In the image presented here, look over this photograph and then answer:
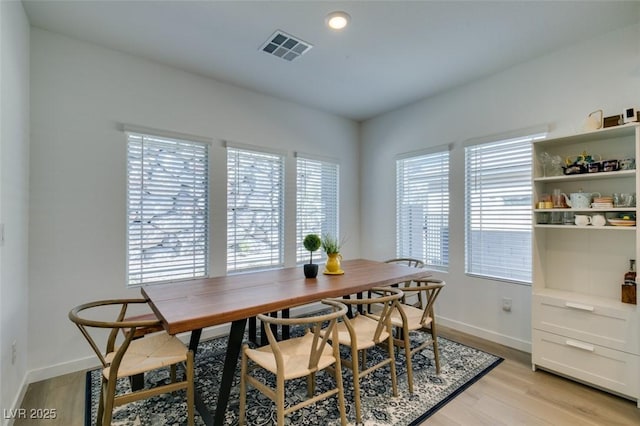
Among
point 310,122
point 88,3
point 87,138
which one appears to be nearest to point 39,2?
point 88,3

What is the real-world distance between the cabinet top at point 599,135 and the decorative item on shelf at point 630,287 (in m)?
0.99

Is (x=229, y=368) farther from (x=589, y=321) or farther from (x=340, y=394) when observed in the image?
(x=589, y=321)

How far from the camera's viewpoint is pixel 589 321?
2.31 meters

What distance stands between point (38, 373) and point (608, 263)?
15.3 ft

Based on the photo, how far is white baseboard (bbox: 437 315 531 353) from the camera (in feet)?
9.76

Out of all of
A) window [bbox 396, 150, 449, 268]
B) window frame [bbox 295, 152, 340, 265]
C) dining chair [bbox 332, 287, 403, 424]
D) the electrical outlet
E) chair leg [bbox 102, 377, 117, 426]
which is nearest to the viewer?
chair leg [bbox 102, 377, 117, 426]

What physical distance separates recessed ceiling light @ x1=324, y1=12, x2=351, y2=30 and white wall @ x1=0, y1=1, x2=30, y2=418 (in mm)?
2053

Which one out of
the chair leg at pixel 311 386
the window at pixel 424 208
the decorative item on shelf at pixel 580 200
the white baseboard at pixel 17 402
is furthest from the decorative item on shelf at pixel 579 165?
the white baseboard at pixel 17 402

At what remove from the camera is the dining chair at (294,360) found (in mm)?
1590

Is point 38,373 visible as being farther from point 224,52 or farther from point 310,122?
point 310,122

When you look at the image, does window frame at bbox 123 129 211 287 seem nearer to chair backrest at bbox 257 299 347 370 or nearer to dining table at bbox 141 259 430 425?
dining table at bbox 141 259 430 425

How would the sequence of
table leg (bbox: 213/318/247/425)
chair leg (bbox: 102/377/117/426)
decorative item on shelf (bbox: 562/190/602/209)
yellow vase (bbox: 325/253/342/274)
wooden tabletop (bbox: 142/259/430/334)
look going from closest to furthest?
chair leg (bbox: 102/377/117/426) < wooden tabletop (bbox: 142/259/430/334) < table leg (bbox: 213/318/247/425) < decorative item on shelf (bbox: 562/190/602/209) < yellow vase (bbox: 325/253/342/274)

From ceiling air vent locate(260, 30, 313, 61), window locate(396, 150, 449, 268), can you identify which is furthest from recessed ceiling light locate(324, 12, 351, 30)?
window locate(396, 150, 449, 268)

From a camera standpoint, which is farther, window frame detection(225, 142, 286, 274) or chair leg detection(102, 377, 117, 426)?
window frame detection(225, 142, 286, 274)
